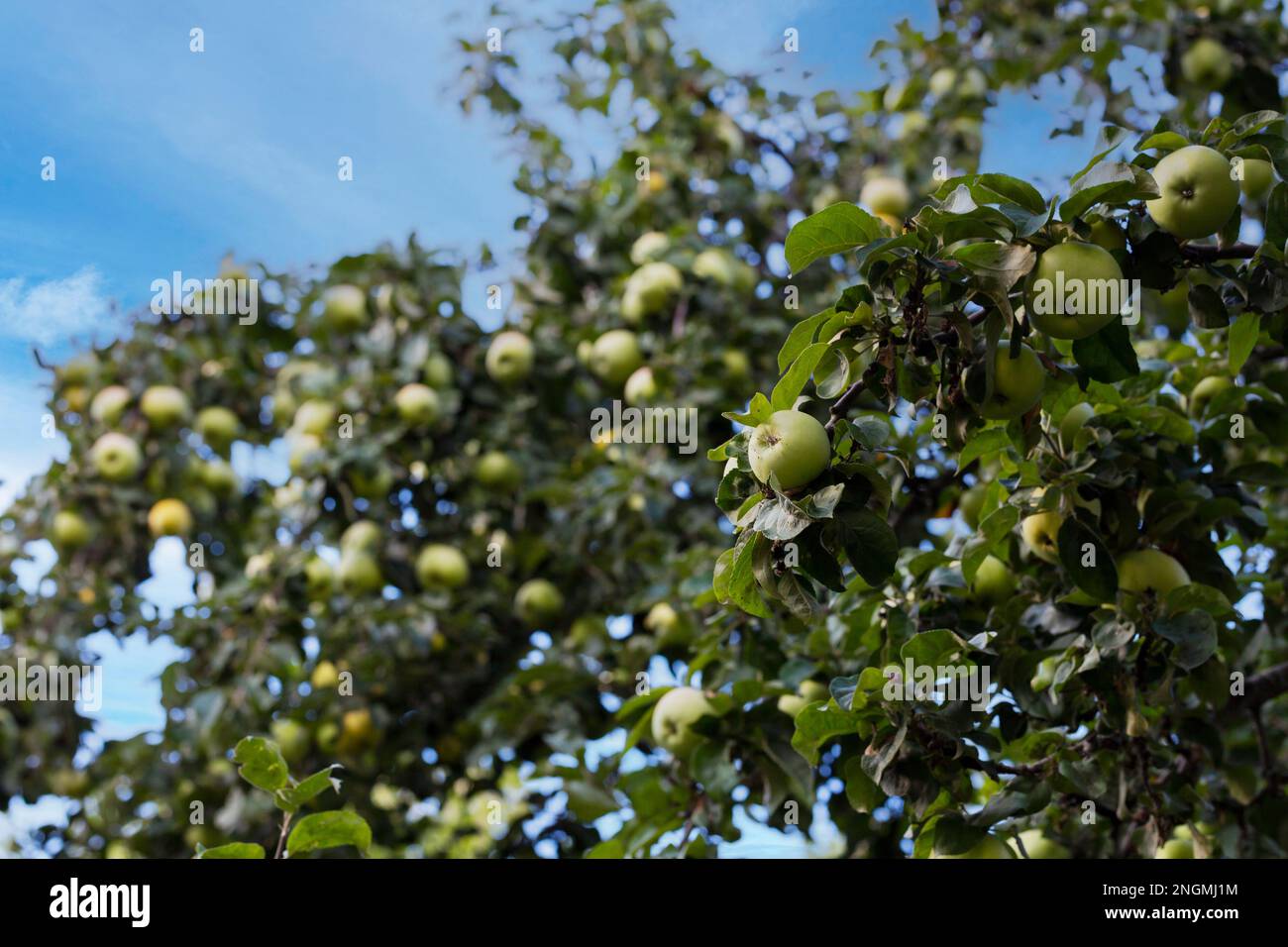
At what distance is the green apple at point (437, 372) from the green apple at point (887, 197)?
114 cm

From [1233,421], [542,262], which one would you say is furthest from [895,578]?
[542,262]

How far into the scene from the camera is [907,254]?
972 millimetres

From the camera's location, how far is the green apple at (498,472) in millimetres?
2883

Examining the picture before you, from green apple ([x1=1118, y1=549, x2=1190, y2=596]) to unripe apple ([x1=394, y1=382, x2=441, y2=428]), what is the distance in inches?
75.2

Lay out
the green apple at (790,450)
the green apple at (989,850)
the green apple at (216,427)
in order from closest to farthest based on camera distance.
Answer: the green apple at (790,450) < the green apple at (989,850) < the green apple at (216,427)

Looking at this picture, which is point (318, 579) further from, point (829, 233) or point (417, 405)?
point (829, 233)

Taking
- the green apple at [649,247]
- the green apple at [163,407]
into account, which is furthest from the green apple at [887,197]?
the green apple at [163,407]

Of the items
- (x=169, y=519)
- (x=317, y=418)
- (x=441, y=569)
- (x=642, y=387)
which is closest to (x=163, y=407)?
(x=169, y=519)

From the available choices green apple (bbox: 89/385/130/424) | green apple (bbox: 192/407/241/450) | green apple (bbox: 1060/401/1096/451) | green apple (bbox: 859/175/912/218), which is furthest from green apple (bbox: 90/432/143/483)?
green apple (bbox: 1060/401/1096/451)

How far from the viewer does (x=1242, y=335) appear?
4.03 feet

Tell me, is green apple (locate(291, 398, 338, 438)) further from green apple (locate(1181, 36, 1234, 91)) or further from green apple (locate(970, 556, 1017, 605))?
green apple (locate(1181, 36, 1234, 91))

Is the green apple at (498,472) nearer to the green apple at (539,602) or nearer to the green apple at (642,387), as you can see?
the green apple at (539,602)

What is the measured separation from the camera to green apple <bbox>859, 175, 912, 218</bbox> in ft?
9.32

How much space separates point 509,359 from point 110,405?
3.72 ft
